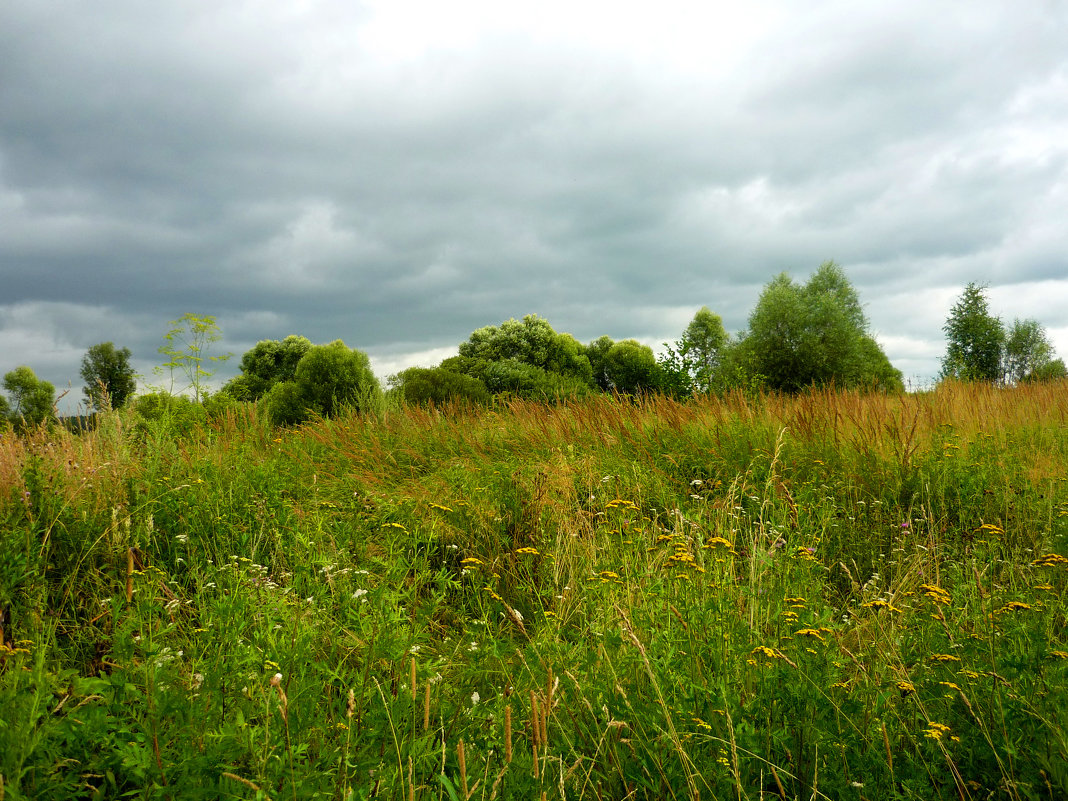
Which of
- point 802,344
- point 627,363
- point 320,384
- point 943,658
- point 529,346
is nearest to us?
point 943,658

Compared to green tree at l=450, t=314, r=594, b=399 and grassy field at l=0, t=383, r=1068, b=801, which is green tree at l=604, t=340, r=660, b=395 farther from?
grassy field at l=0, t=383, r=1068, b=801

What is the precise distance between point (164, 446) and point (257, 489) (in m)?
1.26

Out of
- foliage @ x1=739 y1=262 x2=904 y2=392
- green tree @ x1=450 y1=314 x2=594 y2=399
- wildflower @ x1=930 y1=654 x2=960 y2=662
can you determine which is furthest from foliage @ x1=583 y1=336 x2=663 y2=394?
wildflower @ x1=930 y1=654 x2=960 y2=662

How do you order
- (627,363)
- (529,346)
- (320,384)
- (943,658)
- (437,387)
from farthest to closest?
(627,363) < (529,346) < (437,387) < (320,384) < (943,658)

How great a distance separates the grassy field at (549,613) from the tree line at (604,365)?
1938mm

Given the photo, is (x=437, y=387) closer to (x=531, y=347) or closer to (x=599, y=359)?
(x=531, y=347)

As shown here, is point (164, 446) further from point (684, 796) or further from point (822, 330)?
point (822, 330)

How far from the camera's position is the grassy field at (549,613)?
5.28 ft

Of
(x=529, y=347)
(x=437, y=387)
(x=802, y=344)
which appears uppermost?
(x=529, y=347)

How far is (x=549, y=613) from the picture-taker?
2908 millimetres

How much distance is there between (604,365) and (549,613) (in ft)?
124

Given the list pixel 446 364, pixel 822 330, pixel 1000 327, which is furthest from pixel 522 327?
pixel 1000 327

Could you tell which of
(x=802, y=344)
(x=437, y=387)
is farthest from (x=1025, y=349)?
(x=437, y=387)

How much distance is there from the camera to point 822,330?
1011 inches
